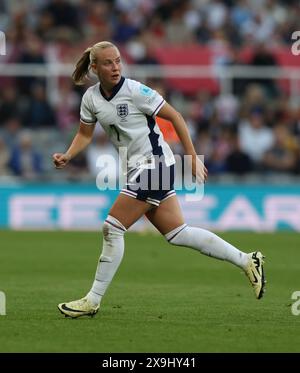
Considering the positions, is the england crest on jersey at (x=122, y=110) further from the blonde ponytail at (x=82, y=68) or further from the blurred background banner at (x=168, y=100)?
the blurred background banner at (x=168, y=100)

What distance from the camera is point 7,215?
1909cm

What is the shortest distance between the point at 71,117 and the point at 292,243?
19.9 feet

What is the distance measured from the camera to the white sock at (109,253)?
855 cm

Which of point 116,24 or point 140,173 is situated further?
point 116,24

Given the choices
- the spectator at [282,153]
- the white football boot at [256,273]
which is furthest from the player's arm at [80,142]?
the spectator at [282,153]

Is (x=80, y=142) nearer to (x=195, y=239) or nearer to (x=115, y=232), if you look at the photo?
(x=115, y=232)

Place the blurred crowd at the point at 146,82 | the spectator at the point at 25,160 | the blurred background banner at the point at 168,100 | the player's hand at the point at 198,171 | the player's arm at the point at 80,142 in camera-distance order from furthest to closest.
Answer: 1. the blurred crowd at the point at 146,82
2. the spectator at the point at 25,160
3. the blurred background banner at the point at 168,100
4. the player's arm at the point at 80,142
5. the player's hand at the point at 198,171

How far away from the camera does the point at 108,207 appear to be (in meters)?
19.3

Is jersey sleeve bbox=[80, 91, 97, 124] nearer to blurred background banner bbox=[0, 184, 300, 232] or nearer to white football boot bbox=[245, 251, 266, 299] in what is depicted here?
white football boot bbox=[245, 251, 266, 299]

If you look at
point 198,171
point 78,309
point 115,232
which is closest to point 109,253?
point 115,232

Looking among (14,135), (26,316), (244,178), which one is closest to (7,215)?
(14,135)

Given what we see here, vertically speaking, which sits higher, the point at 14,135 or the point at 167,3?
→ the point at 167,3

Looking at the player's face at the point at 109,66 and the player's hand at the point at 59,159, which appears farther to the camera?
the player's hand at the point at 59,159
